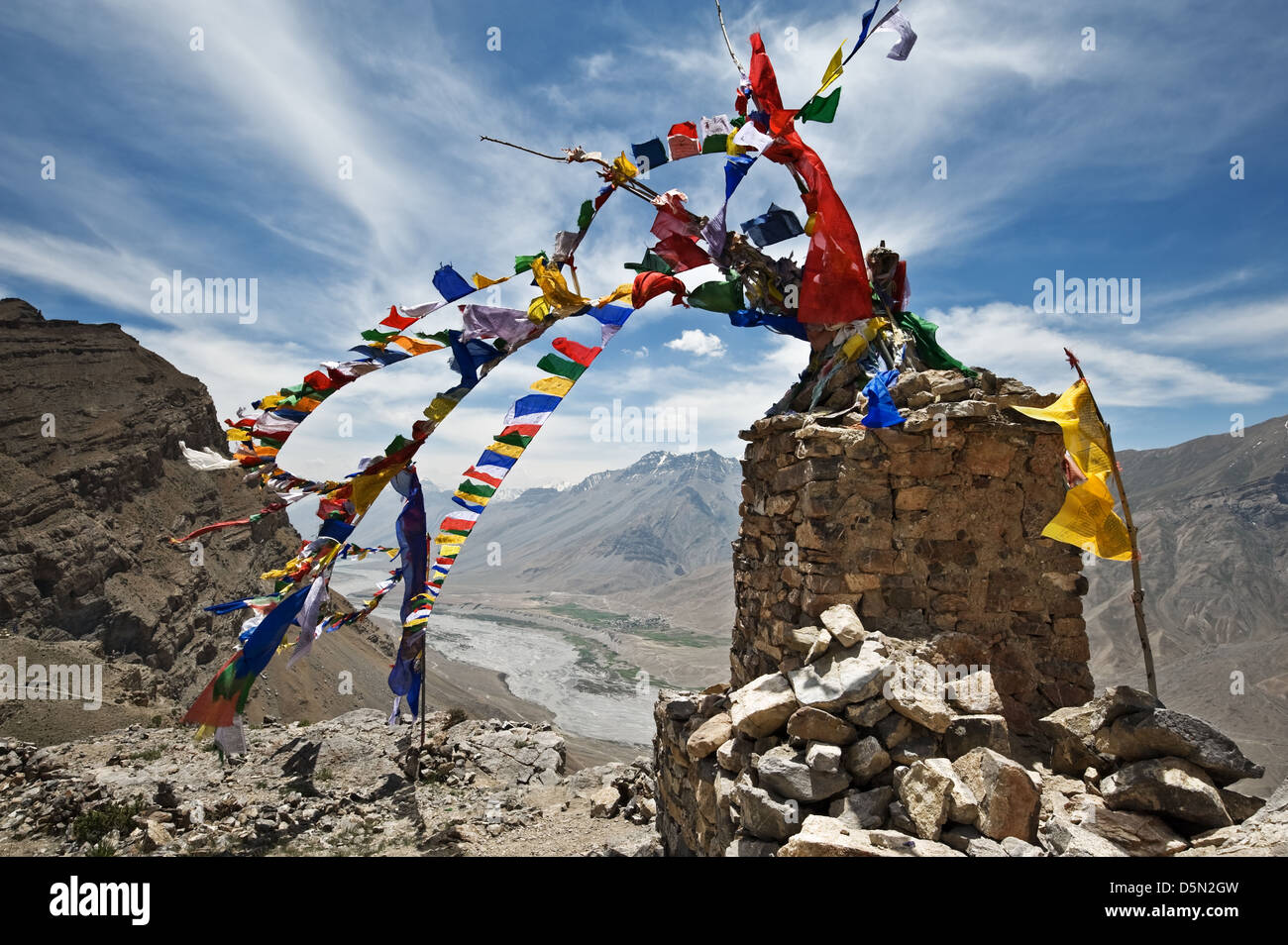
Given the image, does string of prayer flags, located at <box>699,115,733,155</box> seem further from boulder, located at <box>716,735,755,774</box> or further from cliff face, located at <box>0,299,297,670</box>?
cliff face, located at <box>0,299,297,670</box>

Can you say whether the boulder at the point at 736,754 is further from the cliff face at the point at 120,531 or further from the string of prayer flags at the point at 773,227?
the cliff face at the point at 120,531

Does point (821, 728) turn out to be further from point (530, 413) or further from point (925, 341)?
point (925, 341)

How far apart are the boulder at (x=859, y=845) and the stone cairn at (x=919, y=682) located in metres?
0.01

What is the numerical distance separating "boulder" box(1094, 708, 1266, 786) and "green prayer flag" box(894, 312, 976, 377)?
3.98m

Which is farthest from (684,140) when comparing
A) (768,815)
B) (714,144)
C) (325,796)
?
(325,796)

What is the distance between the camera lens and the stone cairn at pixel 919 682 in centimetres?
335

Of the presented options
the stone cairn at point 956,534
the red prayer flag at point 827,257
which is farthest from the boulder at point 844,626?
the red prayer flag at point 827,257

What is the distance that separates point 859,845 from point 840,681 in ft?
4.02

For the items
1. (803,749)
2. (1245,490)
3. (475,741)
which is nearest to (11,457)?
(475,741)

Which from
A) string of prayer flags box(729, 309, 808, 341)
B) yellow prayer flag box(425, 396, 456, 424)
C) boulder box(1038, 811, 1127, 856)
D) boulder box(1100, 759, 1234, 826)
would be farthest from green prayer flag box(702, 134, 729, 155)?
boulder box(1038, 811, 1127, 856)

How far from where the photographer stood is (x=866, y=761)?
12.2ft
